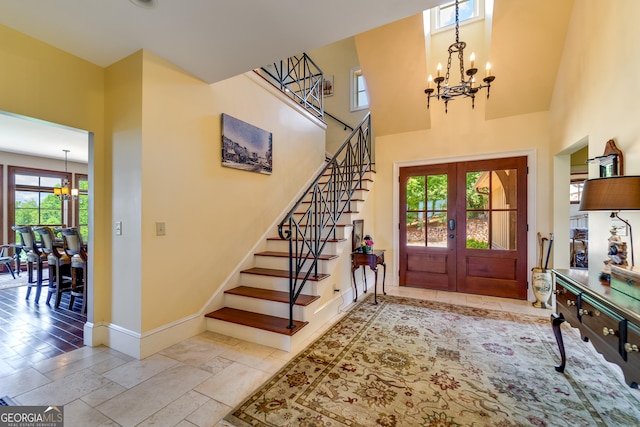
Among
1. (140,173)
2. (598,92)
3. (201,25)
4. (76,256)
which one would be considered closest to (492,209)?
(598,92)

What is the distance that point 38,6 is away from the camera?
71.4 inches

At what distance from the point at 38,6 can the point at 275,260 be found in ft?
9.26

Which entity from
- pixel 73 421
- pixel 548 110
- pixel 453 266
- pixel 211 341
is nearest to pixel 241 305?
pixel 211 341

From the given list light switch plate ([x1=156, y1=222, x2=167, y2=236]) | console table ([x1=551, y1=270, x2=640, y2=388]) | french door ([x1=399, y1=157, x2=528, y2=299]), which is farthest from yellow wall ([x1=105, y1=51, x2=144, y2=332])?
french door ([x1=399, y1=157, x2=528, y2=299])

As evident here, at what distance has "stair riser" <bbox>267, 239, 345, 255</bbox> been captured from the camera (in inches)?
129

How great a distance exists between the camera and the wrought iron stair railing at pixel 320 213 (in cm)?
285

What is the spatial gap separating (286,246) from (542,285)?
132 inches

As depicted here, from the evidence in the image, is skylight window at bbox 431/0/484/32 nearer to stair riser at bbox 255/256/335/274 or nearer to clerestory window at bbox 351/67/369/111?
clerestory window at bbox 351/67/369/111

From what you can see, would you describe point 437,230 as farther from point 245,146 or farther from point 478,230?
point 245,146

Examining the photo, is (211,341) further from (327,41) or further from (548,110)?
(548,110)

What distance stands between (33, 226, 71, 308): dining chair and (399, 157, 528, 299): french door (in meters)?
4.79

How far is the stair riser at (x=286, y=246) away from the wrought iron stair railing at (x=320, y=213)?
10cm

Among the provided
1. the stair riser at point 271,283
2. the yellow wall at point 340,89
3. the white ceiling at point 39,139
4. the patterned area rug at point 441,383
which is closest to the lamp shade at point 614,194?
the patterned area rug at point 441,383

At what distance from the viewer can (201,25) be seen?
1978 mm
